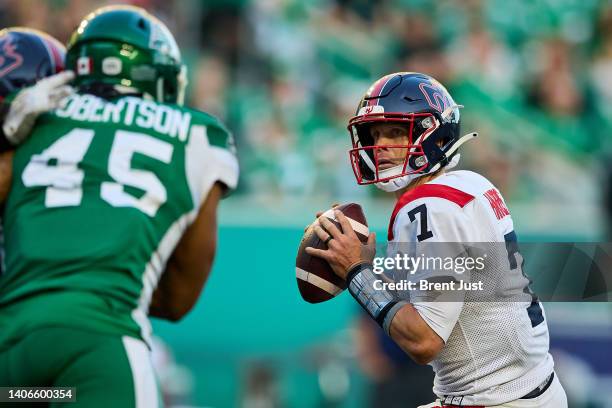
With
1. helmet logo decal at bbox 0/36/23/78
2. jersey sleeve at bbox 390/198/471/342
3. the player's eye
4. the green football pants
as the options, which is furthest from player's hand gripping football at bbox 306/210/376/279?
helmet logo decal at bbox 0/36/23/78

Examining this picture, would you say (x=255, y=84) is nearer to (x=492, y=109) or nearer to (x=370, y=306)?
(x=492, y=109)

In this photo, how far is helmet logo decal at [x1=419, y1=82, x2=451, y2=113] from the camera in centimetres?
419

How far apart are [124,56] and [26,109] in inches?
23.4

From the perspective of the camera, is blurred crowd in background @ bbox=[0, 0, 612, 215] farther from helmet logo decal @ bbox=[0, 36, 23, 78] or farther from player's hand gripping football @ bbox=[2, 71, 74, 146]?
player's hand gripping football @ bbox=[2, 71, 74, 146]

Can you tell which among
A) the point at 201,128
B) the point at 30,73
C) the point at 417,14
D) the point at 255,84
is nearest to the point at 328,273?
the point at 201,128

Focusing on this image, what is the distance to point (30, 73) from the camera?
4.79 meters

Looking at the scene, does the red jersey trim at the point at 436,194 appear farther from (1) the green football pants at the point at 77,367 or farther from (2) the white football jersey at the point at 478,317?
(1) the green football pants at the point at 77,367

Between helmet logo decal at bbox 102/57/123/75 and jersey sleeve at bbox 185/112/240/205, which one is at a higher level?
helmet logo decal at bbox 102/57/123/75

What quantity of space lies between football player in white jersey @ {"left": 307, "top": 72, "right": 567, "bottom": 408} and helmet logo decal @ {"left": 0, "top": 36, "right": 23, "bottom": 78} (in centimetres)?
176

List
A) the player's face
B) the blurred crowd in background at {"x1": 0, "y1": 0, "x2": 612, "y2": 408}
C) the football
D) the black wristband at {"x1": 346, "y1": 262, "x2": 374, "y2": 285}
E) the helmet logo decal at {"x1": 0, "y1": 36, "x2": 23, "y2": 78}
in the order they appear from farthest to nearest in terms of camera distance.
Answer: the blurred crowd in background at {"x1": 0, "y1": 0, "x2": 612, "y2": 408}, the helmet logo decal at {"x1": 0, "y1": 36, "x2": 23, "y2": 78}, the player's face, the football, the black wristband at {"x1": 346, "y1": 262, "x2": 374, "y2": 285}

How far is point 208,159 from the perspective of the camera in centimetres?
439

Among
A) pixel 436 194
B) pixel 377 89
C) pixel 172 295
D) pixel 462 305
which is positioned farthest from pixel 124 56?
pixel 462 305

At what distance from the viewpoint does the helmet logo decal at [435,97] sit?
4188mm

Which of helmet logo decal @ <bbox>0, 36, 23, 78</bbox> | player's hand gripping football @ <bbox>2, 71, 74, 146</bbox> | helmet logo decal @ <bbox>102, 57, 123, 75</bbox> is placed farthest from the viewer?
helmet logo decal @ <bbox>0, 36, 23, 78</bbox>
